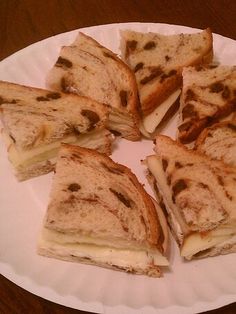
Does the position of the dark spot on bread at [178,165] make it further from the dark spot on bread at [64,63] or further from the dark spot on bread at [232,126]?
the dark spot on bread at [64,63]

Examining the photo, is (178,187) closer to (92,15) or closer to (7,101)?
(7,101)

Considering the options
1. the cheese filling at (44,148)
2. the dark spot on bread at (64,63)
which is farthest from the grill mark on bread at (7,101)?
the dark spot on bread at (64,63)

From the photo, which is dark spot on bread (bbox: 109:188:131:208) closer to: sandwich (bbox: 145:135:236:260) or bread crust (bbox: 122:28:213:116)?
sandwich (bbox: 145:135:236:260)

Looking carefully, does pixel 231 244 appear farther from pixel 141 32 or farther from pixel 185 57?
pixel 141 32

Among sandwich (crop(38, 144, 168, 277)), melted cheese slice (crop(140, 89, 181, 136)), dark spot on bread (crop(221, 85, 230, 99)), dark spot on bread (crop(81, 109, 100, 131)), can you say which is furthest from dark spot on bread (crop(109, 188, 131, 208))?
dark spot on bread (crop(221, 85, 230, 99))

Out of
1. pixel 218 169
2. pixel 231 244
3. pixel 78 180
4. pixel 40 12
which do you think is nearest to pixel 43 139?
pixel 78 180
